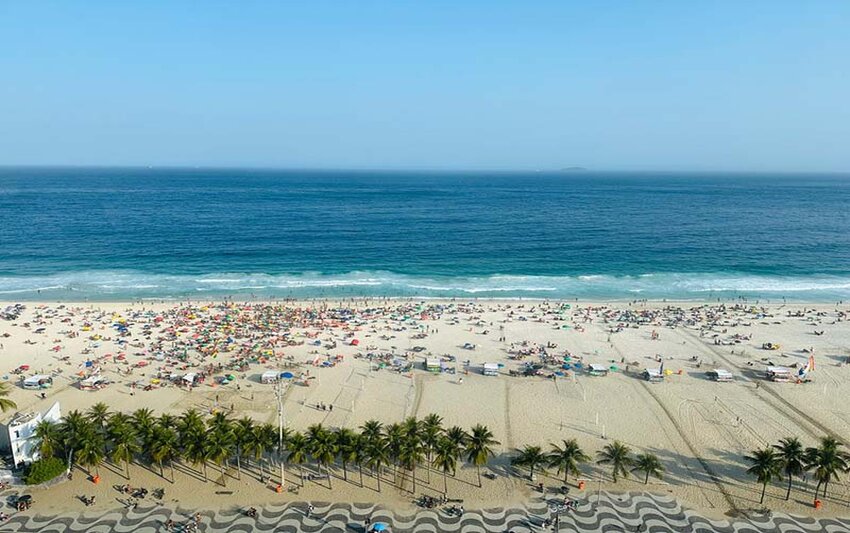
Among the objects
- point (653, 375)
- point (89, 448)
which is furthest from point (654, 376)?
point (89, 448)

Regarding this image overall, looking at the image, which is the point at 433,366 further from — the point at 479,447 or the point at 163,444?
the point at 163,444

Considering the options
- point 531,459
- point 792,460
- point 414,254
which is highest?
point 414,254

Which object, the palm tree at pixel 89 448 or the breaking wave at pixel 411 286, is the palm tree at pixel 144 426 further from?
the breaking wave at pixel 411 286

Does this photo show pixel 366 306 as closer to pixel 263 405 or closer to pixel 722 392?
pixel 263 405

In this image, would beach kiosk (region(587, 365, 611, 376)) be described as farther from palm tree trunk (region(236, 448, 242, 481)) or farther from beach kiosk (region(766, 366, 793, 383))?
palm tree trunk (region(236, 448, 242, 481))

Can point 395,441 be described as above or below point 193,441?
above

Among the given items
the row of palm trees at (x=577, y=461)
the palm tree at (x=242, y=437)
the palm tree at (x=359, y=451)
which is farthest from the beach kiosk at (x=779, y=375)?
the palm tree at (x=242, y=437)

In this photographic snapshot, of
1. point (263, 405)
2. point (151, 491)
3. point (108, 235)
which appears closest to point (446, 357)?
point (263, 405)
